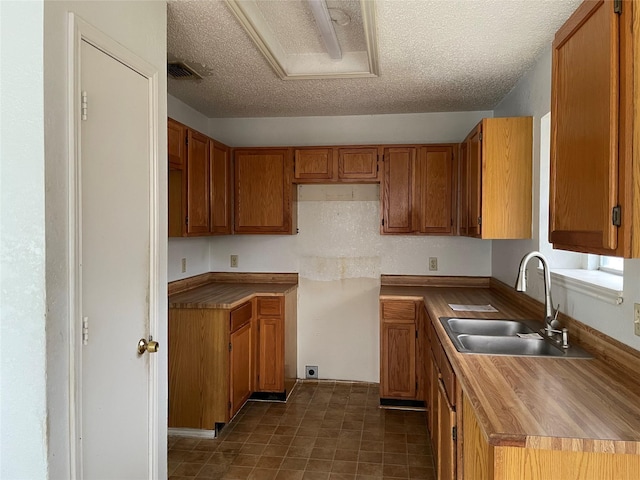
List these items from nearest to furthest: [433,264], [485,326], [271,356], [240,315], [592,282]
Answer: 1. [592,282]
2. [485,326]
3. [240,315]
4. [271,356]
5. [433,264]

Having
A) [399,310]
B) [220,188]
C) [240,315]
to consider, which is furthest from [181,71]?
[399,310]

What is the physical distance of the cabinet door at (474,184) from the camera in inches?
112

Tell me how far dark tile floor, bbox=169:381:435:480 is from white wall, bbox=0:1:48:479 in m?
1.52

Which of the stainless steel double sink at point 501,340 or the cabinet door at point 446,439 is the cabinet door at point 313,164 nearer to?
the stainless steel double sink at point 501,340

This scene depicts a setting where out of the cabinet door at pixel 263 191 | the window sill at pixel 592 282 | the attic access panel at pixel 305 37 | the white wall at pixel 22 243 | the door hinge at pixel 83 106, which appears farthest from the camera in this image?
the cabinet door at pixel 263 191

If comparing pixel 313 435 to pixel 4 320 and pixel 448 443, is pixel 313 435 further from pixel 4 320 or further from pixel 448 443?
pixel 4 320

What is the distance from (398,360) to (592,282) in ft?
5.97

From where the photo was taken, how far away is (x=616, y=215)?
1.16m

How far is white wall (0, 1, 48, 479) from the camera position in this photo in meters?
1.29

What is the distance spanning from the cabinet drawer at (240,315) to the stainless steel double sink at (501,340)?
142 centimetres

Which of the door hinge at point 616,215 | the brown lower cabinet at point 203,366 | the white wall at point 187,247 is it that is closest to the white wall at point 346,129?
the white wall at point 187,247

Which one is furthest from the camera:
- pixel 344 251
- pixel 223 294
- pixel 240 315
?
pixel 344 251

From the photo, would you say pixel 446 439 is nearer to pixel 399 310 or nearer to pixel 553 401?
pixel 553 401

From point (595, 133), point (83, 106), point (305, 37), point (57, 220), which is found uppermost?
point (305, 37)
